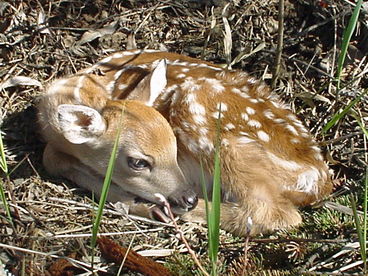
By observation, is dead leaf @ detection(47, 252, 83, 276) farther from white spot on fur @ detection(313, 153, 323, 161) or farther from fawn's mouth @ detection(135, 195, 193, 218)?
white spot on fur @ detection(313, 153, 323, 161)

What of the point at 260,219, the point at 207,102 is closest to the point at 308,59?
the point at 207,102

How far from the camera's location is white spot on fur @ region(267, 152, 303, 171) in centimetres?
431

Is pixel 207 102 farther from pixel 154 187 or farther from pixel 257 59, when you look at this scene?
pixel 257 59

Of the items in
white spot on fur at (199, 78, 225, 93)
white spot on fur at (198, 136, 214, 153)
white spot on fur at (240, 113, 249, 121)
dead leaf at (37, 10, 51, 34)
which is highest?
dead leaf at (37, 10, 51, 34)

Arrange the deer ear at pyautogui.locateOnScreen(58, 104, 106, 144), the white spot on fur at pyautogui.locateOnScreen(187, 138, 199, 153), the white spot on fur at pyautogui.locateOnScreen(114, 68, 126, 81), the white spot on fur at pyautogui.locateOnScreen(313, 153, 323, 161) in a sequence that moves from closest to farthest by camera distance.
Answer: the deer ear at pyautogui.locateOnScreen(58, 104, 106, 144), the white spot on fur at pyautogui.locateOnScreen(313, 153, 323, 161), the white spot on fur at pyautogui.locateOnScreen(187, 138, 199, 153), the white spot on fur at pyautogui.locateOnScreen(114, 68, 126, 81)

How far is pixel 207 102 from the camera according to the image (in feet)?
15.0

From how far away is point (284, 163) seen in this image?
170 inches

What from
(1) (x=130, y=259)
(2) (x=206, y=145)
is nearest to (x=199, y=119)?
(2) (x=206, y=145)

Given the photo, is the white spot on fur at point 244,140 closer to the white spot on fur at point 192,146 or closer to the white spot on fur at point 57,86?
the white spot on fur at point 192,146

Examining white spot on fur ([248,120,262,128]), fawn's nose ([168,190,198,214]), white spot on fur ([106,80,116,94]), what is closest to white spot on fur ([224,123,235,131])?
white spot on fur ([248,120,262,128])

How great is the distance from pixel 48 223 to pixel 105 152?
670 millimetres

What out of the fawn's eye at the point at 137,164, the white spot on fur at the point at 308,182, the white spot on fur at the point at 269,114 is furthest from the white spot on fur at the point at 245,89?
the fawn's eye at the point at 137,164

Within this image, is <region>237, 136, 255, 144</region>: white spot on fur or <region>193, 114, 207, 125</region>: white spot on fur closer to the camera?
<region>237, 136, 255, 144</region>: white spot on fur

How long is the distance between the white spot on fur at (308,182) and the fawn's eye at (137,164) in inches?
37.4
